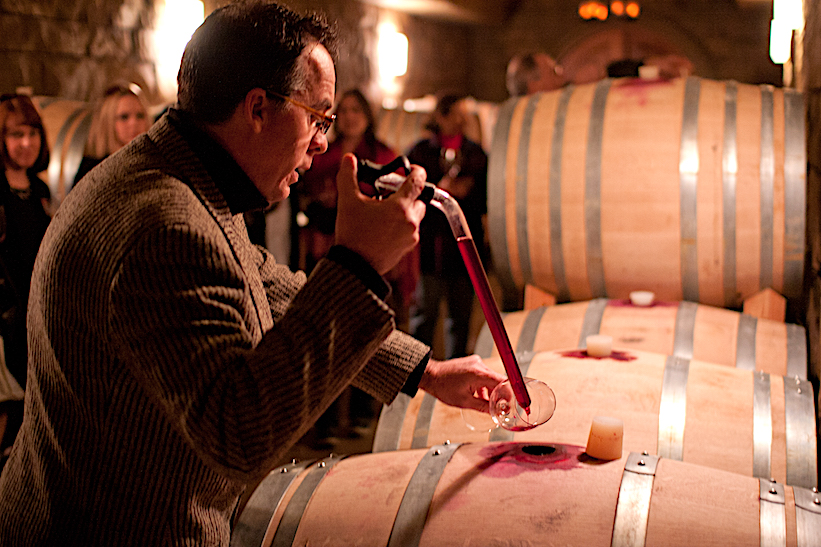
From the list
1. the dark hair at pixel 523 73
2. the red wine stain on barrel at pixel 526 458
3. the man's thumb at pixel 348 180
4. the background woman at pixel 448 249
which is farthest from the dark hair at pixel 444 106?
the man's thumb at pixel 348 180

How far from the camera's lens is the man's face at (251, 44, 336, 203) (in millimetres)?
1124

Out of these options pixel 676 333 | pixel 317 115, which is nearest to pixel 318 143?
pixel 317 115

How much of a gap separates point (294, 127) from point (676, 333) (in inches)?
75.3

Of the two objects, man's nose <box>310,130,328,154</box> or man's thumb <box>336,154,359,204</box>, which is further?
man's nose <box>310,130,328,154</box>

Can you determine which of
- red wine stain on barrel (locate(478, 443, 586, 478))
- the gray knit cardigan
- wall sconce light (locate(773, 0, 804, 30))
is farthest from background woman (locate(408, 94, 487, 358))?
the gray knit cardigan

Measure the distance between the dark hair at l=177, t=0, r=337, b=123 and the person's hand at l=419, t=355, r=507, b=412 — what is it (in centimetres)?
70

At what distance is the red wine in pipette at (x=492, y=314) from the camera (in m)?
1.19

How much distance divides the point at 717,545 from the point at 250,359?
3.05 feet

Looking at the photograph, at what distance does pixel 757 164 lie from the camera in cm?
277

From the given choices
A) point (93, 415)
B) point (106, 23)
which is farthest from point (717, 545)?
point (106, 23)

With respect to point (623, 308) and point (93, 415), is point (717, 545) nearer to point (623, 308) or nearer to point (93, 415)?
point (93, 415)

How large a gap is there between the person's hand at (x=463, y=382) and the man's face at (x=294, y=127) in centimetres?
57

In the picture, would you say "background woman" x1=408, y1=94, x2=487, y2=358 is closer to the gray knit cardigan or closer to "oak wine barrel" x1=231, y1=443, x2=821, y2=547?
"oak wine barrel" x1=231, y1=443, x2=821, y2=547

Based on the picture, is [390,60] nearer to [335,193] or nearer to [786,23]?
[335,193]
